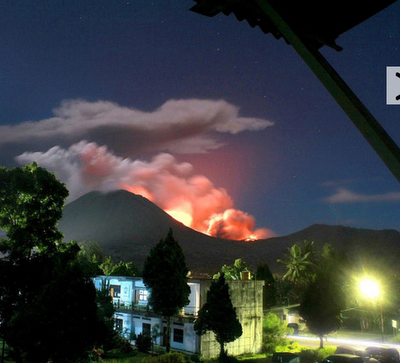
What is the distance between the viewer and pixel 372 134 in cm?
259

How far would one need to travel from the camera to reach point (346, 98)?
275 cm

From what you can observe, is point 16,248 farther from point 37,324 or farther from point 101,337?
point 101,337

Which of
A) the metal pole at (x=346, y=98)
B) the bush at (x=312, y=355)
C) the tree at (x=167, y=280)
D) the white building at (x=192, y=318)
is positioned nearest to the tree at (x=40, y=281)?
the tree at (x=167, y=280)

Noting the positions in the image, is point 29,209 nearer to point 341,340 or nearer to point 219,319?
point 219,319

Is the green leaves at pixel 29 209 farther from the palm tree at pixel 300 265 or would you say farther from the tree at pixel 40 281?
the palm tree at pixel 300 265

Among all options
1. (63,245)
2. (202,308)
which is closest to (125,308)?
(202,308)

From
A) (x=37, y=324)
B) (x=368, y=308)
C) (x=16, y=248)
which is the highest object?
(x=16, y=248)

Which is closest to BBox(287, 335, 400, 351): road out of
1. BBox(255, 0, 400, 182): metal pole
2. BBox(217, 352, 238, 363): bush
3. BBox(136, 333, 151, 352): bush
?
BBox(217, 352, 238, 363): bush

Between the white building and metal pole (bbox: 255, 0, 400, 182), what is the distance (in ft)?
125

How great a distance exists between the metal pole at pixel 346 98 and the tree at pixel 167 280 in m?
37.7

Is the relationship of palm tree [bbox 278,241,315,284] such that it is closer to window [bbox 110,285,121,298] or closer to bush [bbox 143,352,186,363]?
window [bbox 110,285,121,298]

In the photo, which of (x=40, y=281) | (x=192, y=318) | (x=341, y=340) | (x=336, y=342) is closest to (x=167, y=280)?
(x=192, y=318)

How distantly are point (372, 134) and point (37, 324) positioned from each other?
75.5 ft

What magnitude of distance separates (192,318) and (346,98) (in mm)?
38831
